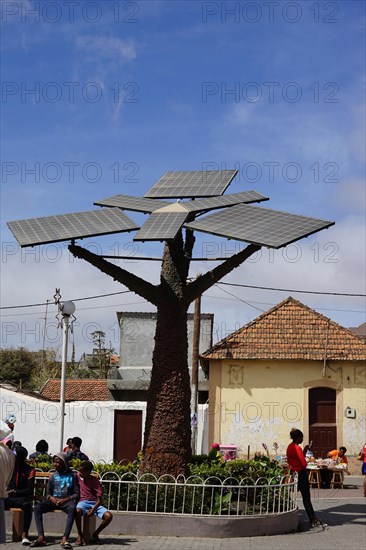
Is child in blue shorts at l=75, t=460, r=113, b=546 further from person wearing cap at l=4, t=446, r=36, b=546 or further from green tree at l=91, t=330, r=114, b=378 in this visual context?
green tree at l=91, t=330, r=114, b=378

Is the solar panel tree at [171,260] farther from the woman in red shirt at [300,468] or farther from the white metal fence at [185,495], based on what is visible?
the woman in red shirt at [300,468]

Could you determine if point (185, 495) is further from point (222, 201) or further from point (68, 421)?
point (68, 421)

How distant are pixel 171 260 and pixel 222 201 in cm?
151

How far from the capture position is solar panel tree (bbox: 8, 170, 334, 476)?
1312 cm

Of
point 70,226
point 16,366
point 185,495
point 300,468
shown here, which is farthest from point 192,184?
point 16,366

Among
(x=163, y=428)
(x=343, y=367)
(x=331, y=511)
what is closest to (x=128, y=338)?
(x=343, y=367)

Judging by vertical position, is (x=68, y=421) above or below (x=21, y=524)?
above

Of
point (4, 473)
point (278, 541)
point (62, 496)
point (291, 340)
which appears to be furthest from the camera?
point (291, 340)

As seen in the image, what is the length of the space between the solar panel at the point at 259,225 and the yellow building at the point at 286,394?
13185 mm

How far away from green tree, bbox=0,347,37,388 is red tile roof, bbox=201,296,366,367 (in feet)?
113

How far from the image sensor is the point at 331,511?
1614cm

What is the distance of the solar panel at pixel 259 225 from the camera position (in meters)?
12.8

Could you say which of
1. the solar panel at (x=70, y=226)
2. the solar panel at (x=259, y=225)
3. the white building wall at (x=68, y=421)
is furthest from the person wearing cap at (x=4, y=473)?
the white building wall at (x=68, y=421)

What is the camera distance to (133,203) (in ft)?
49.4
